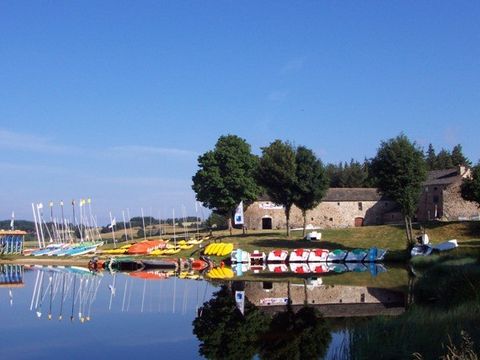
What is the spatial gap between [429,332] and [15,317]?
20.4 m

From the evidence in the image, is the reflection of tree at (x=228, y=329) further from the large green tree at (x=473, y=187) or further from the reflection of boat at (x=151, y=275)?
→ the large green tree at (x=473, y=187)

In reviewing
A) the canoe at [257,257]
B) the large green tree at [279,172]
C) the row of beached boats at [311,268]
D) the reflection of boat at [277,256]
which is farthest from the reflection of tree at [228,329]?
the large green tree at [279,172]

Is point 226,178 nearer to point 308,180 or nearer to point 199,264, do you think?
point 308,180

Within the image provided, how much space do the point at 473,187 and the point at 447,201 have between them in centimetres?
1394

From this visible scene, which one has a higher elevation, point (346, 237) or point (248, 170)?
point (248, 170)

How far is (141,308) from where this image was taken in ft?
102

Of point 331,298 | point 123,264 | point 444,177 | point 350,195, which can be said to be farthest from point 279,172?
point 331,298

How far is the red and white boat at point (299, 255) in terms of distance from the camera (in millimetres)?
58903

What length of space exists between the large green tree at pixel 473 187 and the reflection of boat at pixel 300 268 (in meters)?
20.2

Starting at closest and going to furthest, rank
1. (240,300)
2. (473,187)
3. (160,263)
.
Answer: (240,300), (160,263), (473,187)

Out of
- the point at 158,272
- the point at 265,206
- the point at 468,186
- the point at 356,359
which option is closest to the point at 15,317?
the point at 356,359

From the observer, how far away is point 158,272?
5391cm

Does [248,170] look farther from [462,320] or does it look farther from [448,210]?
[462,320]

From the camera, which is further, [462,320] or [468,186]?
[468,186]
